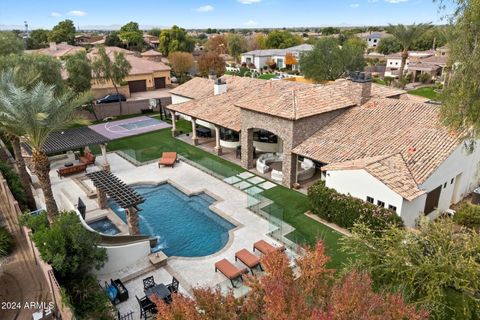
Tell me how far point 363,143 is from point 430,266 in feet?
38.1

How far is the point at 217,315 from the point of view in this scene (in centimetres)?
813

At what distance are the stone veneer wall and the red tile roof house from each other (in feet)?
0.22

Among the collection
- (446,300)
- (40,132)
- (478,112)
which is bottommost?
(446,300)

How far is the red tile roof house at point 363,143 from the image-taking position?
1723 cm

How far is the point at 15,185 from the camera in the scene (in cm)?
2128

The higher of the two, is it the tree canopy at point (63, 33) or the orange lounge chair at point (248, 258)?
the tree canopy at point (63, 33)

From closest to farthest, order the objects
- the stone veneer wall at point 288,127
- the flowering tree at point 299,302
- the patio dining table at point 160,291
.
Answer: the flowering tree at point 299,302
the patio dining table at point 160,291
the stone veneer wall at point 288,127

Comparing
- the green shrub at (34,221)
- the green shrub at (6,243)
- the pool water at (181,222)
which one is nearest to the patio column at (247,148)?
the pool water at (181,222)

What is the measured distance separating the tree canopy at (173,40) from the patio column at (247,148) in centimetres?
6890

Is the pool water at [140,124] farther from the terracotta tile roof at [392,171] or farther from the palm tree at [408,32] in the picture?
the palm tree at [408,32]

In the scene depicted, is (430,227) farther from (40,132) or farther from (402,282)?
(40,132)

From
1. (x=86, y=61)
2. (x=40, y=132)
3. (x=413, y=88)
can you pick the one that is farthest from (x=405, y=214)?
(x=413, y=88)

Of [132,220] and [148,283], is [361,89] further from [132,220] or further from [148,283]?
[148,283]

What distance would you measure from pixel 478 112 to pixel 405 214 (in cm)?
591
